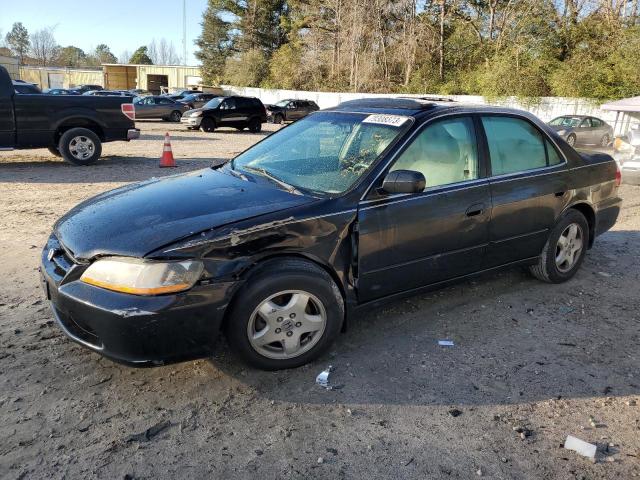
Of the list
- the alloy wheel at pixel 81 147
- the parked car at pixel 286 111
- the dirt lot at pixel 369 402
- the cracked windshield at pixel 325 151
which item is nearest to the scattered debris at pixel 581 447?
the dirt lot at pixel 369 402

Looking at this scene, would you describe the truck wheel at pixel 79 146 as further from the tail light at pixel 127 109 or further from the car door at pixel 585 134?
the car door at pixel 585 134

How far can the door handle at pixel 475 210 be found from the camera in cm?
394

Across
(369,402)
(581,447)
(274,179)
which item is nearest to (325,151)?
(274,179)

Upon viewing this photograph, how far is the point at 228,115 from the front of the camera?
23.5m

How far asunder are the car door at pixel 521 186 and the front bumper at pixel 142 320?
7.69 ft

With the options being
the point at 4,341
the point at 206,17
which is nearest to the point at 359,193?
the point at 4,341

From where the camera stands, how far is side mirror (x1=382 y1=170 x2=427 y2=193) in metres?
3.40

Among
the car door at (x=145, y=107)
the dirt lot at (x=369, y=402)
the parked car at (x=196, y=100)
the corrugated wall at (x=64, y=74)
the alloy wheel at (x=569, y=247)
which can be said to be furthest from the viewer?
the corrugated wall at (x=64, y=74)

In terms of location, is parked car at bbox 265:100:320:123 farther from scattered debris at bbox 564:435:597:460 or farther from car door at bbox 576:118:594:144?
scattered debris at bbox 564:435:597:460

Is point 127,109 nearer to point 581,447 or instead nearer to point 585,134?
point 581,447

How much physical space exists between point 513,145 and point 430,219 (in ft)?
4.08

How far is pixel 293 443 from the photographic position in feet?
8.82

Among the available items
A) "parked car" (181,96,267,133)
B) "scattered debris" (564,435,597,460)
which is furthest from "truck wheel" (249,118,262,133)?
"scattered debris" (564,435,597,460)

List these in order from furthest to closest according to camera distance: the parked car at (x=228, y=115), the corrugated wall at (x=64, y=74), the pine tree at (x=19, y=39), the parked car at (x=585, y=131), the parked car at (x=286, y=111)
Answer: the pine tree at (x=19, y=39), the corrugated wall at (x=64, y=74), the parked car at (x=286, y=111), the parked car at (x=228, y=115), the parked car at (x=585, y=131)
